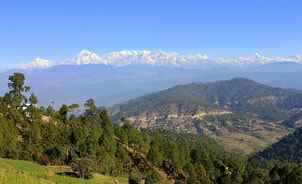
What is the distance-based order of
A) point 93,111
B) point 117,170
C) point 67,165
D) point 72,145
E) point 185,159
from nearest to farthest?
point 67,165 < point 117,170 < point 72,145 < point 185,159 < point 93,111

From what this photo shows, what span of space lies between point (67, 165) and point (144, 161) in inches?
1119

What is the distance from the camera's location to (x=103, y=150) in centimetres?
8919

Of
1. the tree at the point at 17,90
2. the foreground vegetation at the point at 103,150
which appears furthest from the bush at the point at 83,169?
the tree at the point at 17,90

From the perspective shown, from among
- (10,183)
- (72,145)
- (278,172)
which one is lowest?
(278,172)

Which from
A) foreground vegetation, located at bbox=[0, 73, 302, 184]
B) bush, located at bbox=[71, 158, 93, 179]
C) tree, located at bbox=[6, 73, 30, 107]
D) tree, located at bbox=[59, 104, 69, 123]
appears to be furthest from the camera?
tree, located at bbox=[59, 104, 69, 123]

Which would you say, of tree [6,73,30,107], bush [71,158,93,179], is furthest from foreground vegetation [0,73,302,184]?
bush [71,158,93,179]

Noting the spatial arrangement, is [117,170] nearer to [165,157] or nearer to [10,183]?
[165,157]

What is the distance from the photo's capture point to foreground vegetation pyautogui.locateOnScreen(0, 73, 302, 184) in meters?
79.5

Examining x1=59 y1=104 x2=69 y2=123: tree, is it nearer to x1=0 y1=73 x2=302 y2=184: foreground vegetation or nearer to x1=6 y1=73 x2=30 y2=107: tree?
x1=0 y1=73 x2=302 y2=184: foreground vegetation

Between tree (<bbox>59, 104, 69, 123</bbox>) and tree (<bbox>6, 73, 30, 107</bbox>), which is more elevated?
tree (<bbox>6, 73, 30, 107</bbox>)

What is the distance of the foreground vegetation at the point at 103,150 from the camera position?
3130 inches

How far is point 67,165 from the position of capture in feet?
246

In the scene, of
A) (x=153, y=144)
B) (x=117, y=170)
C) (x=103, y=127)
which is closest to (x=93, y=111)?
(x=103, y=127)

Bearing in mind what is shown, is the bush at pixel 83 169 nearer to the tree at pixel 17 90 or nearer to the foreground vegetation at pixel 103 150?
the foreground vegetation at pixel 103 150
